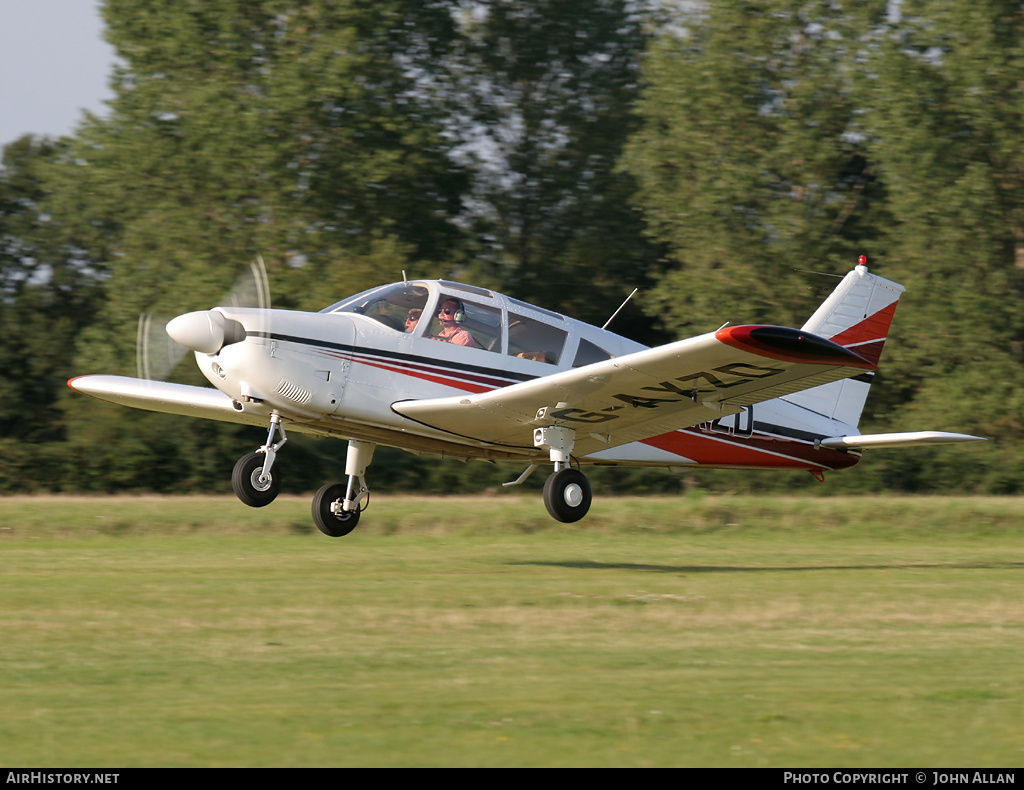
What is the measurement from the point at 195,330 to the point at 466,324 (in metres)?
2.44

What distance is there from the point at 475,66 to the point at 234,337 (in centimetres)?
2420

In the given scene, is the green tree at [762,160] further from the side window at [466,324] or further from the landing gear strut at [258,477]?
the landing gear strut at [258,477]

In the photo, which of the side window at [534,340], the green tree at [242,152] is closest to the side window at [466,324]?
the side window at [534,340]

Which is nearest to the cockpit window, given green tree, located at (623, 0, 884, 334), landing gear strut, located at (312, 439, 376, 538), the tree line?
landing gear strut, located at (312, 439, 376, 538)

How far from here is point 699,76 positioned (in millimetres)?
27438

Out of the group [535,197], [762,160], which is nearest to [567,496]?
[762,160]

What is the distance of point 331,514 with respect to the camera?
11.6 metres

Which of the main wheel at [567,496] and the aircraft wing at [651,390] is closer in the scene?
the aircraft wing at [651,390]

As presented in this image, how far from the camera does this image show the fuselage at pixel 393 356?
32.8ft

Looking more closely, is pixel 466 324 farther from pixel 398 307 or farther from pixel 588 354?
pixel 588 354

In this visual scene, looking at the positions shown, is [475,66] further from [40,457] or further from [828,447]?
[828,447]

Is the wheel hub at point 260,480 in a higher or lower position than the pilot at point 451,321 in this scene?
lower

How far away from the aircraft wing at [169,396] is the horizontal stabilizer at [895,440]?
243 inches

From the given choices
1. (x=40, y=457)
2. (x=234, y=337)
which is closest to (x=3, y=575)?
(x=234, y=337)
